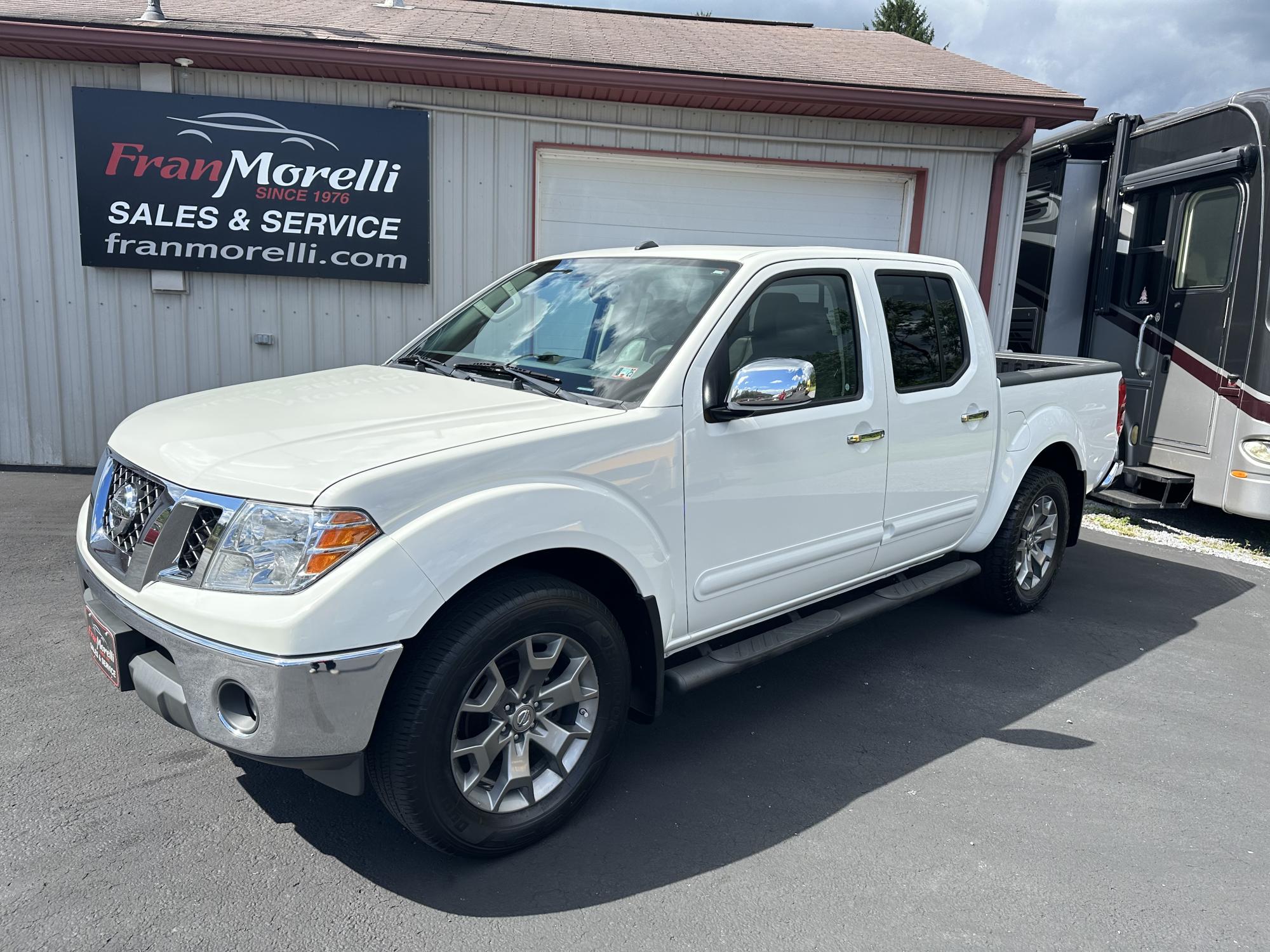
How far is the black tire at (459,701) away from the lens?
2.57 m

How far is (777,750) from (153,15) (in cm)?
786

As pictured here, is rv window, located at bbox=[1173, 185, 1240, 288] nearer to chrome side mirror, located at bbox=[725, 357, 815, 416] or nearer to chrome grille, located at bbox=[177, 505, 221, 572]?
chrome side mirror, located at bbox=[725, 357, 815, 416]

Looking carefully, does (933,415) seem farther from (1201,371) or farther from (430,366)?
(1201,371)

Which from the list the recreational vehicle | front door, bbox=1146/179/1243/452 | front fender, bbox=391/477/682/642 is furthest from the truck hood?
front door, bbox=1146/179/1243/452

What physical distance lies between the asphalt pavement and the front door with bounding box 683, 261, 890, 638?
649mm

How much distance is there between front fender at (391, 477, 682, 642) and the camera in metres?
2.55

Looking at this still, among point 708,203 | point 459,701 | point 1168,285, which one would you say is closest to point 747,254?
point 459,701

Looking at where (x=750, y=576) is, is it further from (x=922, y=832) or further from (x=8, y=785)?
(x=8, y=785)

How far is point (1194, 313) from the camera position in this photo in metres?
7.47

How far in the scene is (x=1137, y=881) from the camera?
2.91 m

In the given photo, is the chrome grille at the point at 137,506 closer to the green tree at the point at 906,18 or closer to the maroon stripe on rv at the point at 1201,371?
the maroon stripe on rv at the point at 1201,371

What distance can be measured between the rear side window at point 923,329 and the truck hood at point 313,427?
170 centimetres

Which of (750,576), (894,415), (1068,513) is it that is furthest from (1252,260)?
(750,576)

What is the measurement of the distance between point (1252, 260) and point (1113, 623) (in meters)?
3.52
